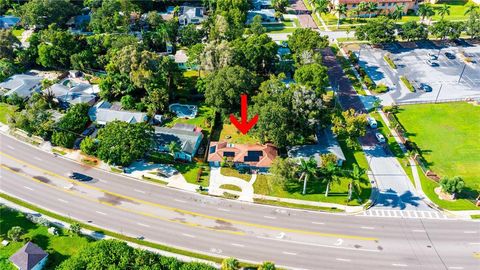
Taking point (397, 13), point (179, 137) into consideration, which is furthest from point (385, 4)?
point (179, 137)

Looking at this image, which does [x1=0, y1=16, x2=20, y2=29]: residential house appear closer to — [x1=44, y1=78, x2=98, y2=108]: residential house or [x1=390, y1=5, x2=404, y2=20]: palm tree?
[x1=44, y1=78, x2=98, y2=108]: residential house

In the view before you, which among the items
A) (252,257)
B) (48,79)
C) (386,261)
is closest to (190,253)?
(252,257)

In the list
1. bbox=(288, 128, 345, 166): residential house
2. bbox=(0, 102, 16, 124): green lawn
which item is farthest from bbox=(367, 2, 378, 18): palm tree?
bbox=(0, 102, 16, 124): green lawn

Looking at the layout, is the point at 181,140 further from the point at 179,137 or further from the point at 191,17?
the point at 191,17

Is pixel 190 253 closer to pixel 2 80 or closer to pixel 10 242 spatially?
pixel 10 242

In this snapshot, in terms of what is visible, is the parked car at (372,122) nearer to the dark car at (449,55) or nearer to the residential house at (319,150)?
the residential house at (319,150)

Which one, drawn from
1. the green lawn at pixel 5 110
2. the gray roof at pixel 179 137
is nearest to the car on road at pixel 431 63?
the gray roof at pixel 179 137
